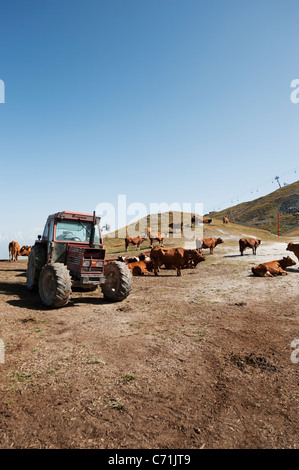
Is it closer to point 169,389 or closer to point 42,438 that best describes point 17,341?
point 42,438

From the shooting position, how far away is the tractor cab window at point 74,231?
1113 centimetres

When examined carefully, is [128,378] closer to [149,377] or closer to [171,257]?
[149,377]

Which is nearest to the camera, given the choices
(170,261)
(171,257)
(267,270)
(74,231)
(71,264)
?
(71,264)

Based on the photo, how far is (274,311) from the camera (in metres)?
9.24

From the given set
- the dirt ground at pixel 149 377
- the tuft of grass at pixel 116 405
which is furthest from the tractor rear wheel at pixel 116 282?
the tuft of grass at pixel 116 405

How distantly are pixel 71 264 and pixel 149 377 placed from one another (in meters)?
6.61

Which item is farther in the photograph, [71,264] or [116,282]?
[116,282]

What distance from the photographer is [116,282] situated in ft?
35.2

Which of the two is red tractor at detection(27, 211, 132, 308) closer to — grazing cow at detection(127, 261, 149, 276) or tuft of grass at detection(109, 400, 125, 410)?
tuft of grass at detection(109, 400, 125, 410)

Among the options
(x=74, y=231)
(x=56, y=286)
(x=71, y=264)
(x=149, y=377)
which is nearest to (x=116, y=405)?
(x=149, y=377)

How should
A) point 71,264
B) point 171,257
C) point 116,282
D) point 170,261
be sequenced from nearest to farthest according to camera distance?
point 71,264
point 116,282
point 171,257
point 170,261

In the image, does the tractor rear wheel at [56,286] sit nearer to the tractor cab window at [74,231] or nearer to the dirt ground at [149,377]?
the dirt ground at [149,377]

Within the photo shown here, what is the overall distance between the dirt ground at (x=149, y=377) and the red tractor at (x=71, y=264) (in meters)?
0.76

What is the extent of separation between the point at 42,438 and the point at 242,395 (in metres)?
3.05
